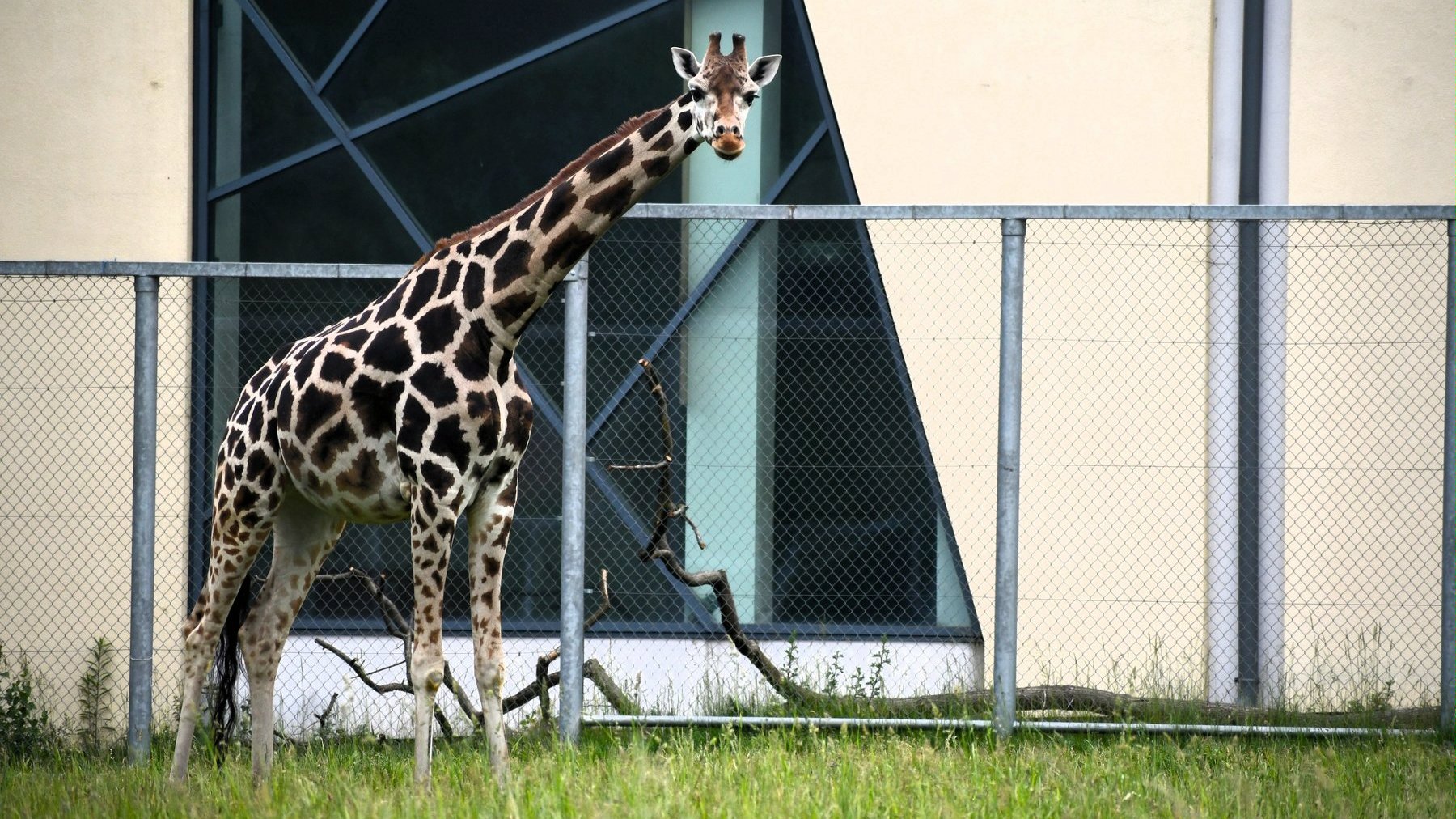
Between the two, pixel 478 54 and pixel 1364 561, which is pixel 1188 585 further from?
pixel 478 54

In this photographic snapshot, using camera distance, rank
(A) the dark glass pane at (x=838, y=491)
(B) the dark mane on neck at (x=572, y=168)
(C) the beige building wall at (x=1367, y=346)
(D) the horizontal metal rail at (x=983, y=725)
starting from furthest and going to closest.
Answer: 1. (A) the dark glass pane at (x=838, y=491)
2. (C) the beige building wall at (x=1367, y=346)
3. (D) the horizontal metal rail at (x=983, y=725)
4. (B) the dark mane on neck at (x=572, y=168)

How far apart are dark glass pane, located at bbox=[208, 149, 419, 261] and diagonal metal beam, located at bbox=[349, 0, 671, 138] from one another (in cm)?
29

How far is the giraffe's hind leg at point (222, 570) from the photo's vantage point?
4.89 meters

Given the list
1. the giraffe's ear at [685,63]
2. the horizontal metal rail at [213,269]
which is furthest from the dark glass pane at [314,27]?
the giraffe's ear at [685,63]

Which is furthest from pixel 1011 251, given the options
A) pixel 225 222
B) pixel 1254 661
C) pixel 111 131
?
pixel 111 131

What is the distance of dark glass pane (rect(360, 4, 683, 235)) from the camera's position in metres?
7.71

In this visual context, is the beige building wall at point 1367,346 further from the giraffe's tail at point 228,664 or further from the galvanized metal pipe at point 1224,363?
the giraffe's tail at point 228,664

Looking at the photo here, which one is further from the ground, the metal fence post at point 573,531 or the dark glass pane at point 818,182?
the dark glass pane at point 818,182

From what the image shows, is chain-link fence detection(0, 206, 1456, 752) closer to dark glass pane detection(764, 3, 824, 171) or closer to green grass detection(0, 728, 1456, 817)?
dark glass pane detection(764, 3, 824, 171)

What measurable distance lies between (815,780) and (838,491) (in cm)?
286

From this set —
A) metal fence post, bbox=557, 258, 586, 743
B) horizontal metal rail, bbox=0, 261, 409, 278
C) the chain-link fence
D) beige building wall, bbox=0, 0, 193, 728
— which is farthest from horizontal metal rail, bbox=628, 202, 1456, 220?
beige building wall, bbox=0, 0, 193, 728

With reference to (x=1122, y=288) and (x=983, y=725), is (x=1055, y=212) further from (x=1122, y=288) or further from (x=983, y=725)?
(x=983, y=725)

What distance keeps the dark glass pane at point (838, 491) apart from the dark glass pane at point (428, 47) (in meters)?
1.88

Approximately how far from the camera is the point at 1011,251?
19.9ft
